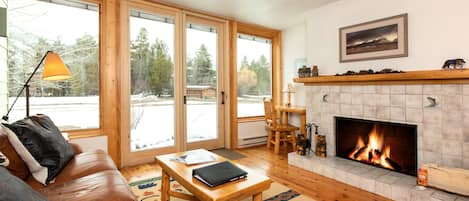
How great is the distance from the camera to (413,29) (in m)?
2.62

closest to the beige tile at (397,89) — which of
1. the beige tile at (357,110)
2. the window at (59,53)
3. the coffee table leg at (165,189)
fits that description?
the beige tile at (357,110)

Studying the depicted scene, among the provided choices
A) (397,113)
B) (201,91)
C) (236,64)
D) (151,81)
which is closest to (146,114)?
(151,81)

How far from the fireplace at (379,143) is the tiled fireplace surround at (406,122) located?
0.25 ft

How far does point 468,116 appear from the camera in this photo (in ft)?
7.38

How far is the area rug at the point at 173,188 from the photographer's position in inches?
91.3

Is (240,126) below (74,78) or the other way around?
below

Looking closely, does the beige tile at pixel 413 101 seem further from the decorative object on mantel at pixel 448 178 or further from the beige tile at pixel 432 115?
the decorative object on mantel at pixel 448 178

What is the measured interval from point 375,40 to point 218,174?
8.29 feet

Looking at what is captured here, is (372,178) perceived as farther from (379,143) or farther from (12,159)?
(12,159)

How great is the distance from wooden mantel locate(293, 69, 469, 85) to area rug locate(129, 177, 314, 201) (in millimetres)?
1515

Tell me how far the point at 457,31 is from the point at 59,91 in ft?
14.2

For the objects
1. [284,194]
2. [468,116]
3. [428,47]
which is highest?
[428,47]

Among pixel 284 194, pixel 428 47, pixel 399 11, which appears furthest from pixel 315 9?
pixel 284 194

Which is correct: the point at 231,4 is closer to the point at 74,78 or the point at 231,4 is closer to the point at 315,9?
the point at 315,9
